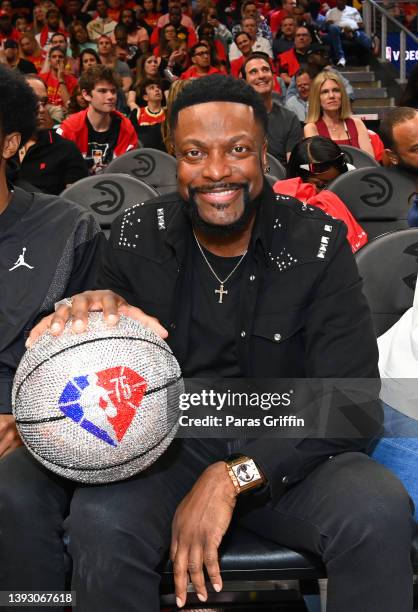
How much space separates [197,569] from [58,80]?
29.3 feet

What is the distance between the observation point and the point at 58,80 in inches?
389

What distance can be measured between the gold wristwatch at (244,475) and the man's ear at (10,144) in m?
1.17

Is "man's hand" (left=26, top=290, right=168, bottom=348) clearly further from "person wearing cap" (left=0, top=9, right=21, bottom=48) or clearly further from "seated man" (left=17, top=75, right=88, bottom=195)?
"person wearing cap" (left=0, top=9, right=21, bottom=48)

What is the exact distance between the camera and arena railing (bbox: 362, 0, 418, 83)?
416 inches

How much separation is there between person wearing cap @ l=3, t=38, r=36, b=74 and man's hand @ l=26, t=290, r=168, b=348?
31.1 feet

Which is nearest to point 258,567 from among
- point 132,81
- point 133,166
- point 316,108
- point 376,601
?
point 376,601

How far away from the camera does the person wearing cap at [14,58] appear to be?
35.1 feet

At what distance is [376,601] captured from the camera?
5.51 feet

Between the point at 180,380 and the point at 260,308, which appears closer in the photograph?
the point at 180,380

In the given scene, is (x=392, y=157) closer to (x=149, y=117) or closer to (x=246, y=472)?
(x=246, y=472)

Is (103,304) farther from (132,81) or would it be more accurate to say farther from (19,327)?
(132,81)

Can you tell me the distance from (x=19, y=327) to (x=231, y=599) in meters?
0.94

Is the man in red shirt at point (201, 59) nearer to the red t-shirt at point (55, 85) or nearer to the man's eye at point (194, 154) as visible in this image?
the red t-shirt at point (55, 85)
